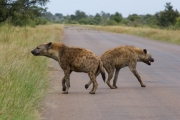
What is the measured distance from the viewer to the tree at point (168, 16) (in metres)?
61.2

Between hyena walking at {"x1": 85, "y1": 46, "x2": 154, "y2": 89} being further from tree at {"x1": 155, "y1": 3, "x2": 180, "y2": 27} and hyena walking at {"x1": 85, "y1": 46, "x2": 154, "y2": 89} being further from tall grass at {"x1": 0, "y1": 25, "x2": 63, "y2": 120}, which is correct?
tree at {"x1": 155, "y1": 3, "x2": 180, "y2": 27}

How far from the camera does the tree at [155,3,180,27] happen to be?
61188 millimetres

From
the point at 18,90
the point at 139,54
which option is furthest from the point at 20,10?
the point at 18,90

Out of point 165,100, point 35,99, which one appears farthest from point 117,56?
point 35,99

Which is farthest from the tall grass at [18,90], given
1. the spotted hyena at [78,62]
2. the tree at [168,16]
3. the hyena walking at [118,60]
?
the tree at [168,16]

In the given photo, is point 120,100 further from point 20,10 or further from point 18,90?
point 20,10

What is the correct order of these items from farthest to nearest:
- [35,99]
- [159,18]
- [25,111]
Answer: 1. [159,18]
2. [35,99]
3. [25,111]

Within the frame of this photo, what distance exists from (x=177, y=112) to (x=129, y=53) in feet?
12.3

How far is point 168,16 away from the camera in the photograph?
62.0 m

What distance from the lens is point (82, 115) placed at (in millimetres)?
7879

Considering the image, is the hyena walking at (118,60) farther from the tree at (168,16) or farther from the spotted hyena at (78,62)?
the tree at (168,16)

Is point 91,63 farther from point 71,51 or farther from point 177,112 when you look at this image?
point 177,112

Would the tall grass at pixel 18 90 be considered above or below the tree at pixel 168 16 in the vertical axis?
above

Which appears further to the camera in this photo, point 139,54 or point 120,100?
point 139,54
